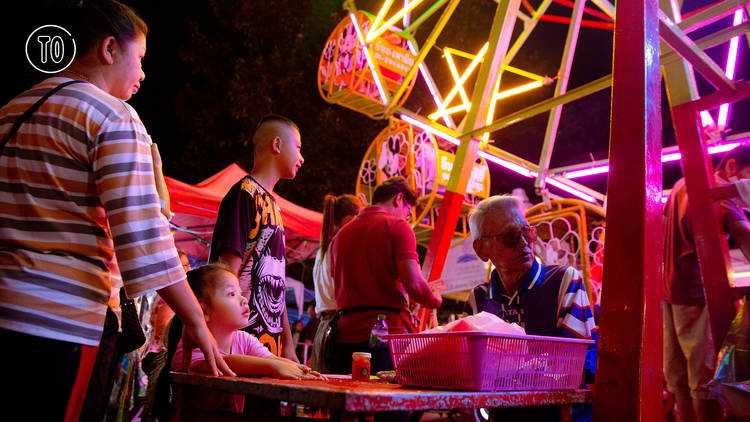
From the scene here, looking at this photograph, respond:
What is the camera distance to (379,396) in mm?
1038

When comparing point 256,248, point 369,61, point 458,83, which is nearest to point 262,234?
point 256,248

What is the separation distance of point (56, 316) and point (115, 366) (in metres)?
0.37

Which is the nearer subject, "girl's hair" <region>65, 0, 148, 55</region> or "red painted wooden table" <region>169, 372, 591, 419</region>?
"red painted wooden table" <region>169, 372, 591, 419</region>

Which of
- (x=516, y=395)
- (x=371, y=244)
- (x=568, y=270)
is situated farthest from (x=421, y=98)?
(x=516, y=395)

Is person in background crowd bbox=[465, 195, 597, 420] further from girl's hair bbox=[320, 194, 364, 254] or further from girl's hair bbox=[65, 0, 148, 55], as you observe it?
girl's hair bbox=[320, 194, 364, 254]

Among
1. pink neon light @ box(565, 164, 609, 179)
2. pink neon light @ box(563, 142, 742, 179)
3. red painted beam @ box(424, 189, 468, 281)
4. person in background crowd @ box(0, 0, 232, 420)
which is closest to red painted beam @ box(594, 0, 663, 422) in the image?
person in background crowd @ box(0, 0, 232, 420)

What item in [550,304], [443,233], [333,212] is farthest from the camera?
[333,212]

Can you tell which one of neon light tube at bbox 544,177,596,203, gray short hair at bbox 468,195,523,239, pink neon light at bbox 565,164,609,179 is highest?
pink neon light at bbox 565,164,609,179

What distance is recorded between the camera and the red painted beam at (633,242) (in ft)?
5.24

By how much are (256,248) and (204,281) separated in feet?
1.82

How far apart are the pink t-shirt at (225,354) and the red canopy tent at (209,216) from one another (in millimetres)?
4360

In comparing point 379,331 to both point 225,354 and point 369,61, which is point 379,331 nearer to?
point 225,354

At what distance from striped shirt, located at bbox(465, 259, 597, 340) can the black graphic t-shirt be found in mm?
1240

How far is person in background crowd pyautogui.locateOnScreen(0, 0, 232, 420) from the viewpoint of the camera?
4.54 ft
